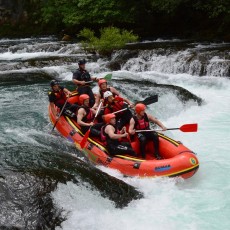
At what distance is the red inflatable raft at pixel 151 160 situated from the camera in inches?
228

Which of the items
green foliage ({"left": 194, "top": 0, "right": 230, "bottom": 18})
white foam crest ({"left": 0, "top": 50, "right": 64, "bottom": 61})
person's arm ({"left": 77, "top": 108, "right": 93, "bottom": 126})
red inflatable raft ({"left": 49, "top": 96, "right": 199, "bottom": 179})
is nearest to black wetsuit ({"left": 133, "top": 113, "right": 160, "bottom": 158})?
red inflatable raft ({"left": 49, "top": 96, "right": 199, "bottom": 179})

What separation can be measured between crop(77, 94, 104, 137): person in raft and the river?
457mm

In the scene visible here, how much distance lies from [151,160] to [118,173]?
1.92 feet

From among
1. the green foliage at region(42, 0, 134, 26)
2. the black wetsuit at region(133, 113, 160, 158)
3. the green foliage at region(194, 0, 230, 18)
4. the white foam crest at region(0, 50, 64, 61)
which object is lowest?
the white foam crest at region(0, 50, 64, 61)

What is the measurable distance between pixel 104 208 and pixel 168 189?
1183 mm

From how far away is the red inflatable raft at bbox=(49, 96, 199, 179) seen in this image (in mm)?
5785

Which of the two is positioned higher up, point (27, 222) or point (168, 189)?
point (27, 222)

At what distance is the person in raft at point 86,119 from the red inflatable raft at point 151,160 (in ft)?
0.51

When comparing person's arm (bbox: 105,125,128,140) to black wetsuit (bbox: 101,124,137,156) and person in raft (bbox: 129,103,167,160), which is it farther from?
person in raft (bbox: 129,103,167,160)

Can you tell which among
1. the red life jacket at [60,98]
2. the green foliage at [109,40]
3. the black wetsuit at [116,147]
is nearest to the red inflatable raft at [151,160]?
the black wetsuit at [116,147]

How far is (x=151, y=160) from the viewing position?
19.4ft

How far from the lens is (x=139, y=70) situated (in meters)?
13.5

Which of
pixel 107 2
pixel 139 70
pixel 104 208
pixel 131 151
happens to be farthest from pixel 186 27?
pixel 104 208

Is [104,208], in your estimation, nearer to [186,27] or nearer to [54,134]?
[54,134]
